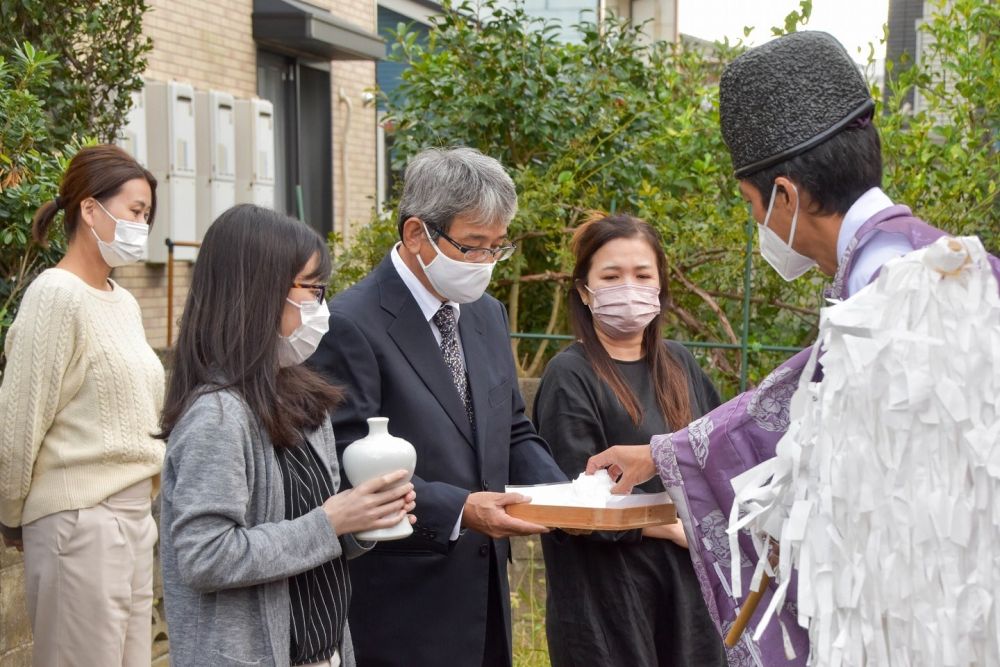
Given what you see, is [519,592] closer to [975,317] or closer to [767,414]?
[767,414]

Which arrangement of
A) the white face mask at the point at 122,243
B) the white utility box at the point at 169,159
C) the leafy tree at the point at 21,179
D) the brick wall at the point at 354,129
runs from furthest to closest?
the brick wall at the point at 354,129 < the white utility box at the point at 169,159 < the leafy tree at the point at 21,179 < the white face mask at the point at 122,243

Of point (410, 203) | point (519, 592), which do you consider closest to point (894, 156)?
point (519, 592)

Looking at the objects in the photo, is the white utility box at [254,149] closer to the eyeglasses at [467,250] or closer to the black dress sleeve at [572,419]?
the black dress sleeve at [572,419]

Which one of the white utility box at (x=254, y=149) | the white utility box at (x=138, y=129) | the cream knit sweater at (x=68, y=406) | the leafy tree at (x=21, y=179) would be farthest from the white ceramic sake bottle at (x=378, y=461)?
the white utility box at (x=254, y=149)

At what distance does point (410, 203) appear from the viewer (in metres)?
3.79

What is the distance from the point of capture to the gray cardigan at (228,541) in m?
2.79

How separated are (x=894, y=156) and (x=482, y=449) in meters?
4.09

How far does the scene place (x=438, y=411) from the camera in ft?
11.8

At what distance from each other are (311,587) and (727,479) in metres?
1.00

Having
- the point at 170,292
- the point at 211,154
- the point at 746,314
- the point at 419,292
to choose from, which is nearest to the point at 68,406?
the point at 419,292

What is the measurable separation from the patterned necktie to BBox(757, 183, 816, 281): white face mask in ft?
3.47

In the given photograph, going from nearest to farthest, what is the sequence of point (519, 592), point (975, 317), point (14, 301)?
1. point (975, 317)
2. point (14, 301)
3. point (519, 592)

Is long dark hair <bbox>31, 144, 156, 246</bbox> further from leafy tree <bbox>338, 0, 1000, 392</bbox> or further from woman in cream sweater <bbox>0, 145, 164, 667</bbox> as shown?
leafy tree <bbox>338, 0, 1000, 392</bbox>

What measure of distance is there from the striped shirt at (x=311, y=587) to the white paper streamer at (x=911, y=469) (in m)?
1.13
